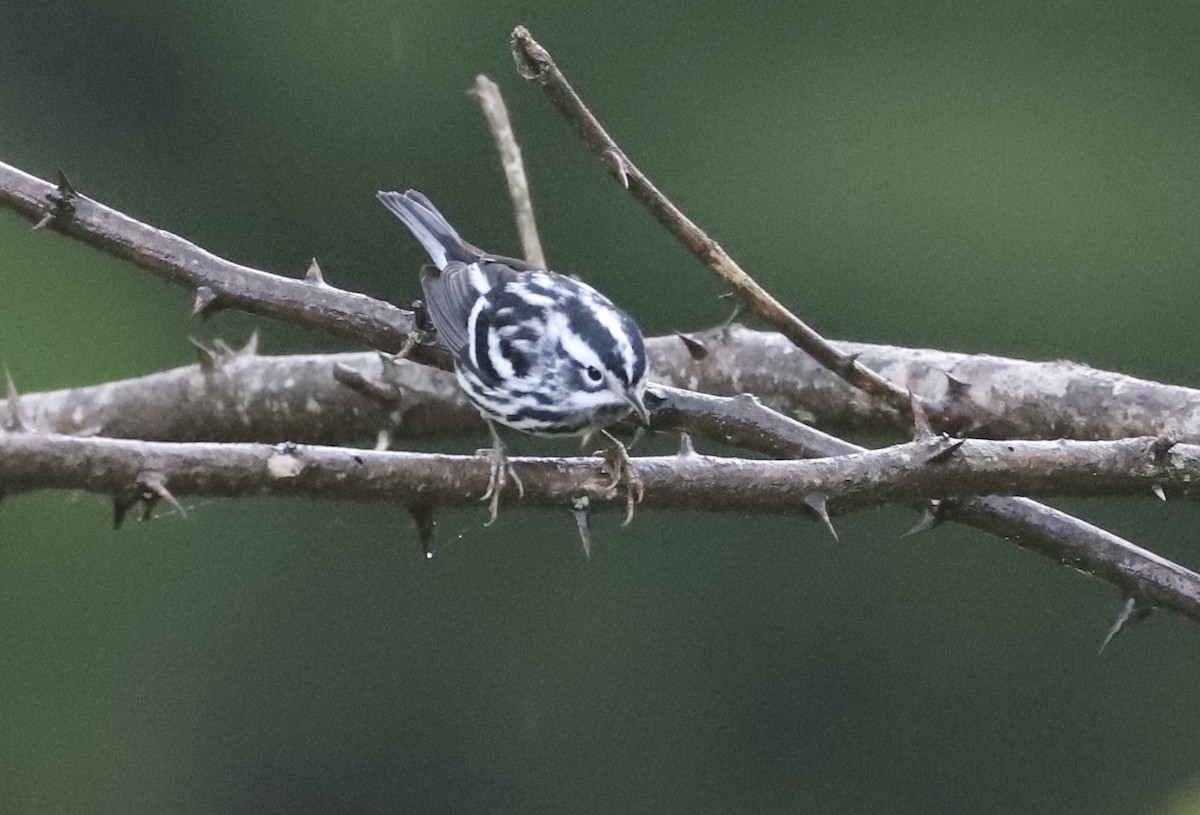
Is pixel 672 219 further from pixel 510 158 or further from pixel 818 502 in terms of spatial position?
pixel 510 158

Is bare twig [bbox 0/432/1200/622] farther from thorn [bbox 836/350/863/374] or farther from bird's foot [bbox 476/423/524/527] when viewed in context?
thorn [bbox 836/350/863/374]

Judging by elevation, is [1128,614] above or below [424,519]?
below

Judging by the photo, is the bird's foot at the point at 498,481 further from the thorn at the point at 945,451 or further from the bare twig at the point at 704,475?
the thorn at the point at 945,451

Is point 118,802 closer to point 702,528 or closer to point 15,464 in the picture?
point 702,528

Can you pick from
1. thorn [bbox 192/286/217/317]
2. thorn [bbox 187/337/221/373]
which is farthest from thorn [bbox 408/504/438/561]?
A: thorn [bbox 187/337/221/373]

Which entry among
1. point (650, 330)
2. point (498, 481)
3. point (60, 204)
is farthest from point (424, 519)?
point (650, 330)

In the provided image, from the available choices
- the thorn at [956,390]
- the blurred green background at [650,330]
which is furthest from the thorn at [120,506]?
the blurred green background at [650,330]
